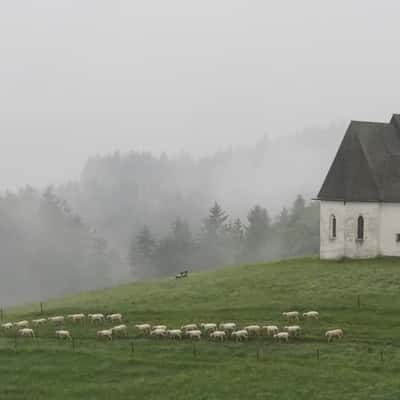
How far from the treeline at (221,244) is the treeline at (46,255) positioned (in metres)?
12.5

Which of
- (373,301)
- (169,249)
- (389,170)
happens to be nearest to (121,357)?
(373,301)

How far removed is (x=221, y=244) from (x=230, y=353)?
110617 mm

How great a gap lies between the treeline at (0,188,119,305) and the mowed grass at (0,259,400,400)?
8745cm

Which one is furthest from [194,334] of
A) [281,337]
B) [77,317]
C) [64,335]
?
[77,317]

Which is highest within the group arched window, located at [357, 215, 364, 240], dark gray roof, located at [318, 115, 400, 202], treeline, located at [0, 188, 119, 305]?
dark gray roof, located at [318, 115, 400, 202]

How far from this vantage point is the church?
60.1 metres

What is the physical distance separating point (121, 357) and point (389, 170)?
119ft

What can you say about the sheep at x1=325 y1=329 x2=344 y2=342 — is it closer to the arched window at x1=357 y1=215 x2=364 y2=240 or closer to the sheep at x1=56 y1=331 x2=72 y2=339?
the sheep at x1=56 y1=331 x2=72 y2=339

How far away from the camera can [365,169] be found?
60969 millimetres

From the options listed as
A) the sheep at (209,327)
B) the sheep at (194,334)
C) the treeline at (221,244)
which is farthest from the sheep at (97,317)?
the treeline at (221,244)

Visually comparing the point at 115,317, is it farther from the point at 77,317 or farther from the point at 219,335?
the point at 219,335

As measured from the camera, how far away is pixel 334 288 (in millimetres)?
48125

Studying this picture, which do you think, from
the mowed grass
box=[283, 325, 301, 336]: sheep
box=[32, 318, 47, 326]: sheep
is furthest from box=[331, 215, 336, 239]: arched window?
box=[32, 318, 47, 326]: sheep

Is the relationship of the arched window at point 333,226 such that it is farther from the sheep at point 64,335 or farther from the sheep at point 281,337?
the sheep at point 64,335
